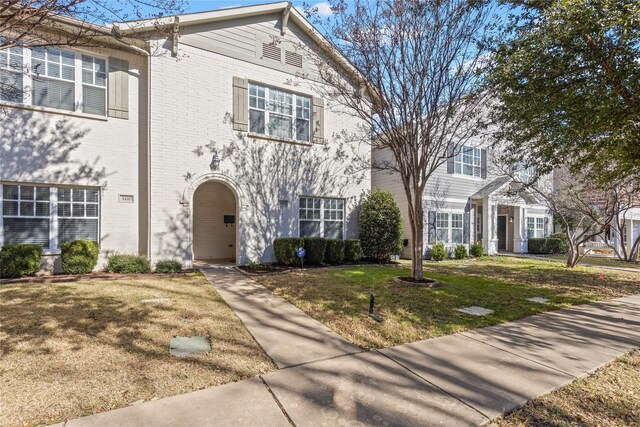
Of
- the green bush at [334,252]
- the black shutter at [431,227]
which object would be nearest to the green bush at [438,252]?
the black shutter at [431,227]

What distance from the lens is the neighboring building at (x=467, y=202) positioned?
52.5 feet

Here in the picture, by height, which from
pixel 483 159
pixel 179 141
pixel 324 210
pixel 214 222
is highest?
pixel 483 159

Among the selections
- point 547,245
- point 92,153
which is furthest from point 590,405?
point 547,245

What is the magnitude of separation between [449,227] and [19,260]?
16.4 m

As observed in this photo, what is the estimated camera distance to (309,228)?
1278cm

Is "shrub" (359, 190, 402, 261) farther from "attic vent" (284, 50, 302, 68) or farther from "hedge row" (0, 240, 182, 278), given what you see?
"hedge row" (0, 240, 182, 278)

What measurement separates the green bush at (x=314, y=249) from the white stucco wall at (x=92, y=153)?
213 inches

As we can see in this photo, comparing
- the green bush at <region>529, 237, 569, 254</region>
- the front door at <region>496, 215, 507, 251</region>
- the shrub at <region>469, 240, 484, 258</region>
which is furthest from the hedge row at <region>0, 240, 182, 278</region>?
the green bush at <region>529, 237, 569, 254</region>

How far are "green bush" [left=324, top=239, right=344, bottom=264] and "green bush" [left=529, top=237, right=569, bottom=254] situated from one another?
1440 cm

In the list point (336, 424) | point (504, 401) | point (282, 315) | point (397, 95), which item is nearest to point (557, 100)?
point (397, 95)

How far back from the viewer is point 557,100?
6.62 metres

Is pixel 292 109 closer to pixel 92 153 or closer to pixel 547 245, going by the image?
pixel 92 153

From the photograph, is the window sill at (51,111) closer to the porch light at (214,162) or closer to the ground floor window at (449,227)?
the porch light at (214,162)

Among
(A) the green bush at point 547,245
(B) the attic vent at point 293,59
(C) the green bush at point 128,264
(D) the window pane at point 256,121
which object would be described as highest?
(B) the attic vent at point 293,59
